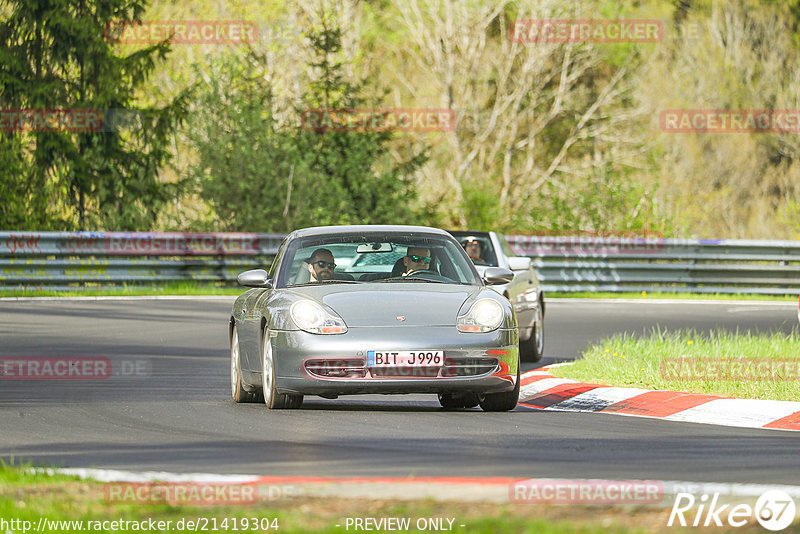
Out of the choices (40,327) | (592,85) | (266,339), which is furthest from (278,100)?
(266,339)

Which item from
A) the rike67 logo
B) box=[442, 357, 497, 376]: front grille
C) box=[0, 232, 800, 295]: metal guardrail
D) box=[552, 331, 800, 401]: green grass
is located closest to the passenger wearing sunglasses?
box=[442, 357, 497, 376]: front grille

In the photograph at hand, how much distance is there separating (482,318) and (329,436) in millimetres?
2014

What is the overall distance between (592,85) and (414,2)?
775 cm

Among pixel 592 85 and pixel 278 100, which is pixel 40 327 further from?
pixel 592 85

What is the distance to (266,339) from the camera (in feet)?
38.2

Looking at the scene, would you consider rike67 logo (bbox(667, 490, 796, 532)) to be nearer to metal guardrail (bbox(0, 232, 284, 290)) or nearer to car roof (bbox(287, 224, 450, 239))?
car roof (bbox(287, 224, 450, 239))

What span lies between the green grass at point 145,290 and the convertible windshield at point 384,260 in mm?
15973

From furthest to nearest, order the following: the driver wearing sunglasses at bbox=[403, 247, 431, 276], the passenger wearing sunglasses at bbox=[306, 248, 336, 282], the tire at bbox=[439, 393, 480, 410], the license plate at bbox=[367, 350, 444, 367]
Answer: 1. the driver wearing sunglasses at bbox=[403, 247, 431, 276]
2. the passenger wearing sunglasses at bbox=[306, 248, 336, 282]
3. the tire at bbox=[439, 393, 480, 410]
4. the license plate at bbox=[367, 350, 444, 367]

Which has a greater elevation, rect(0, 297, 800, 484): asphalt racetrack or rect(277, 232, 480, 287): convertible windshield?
rect(277, 232, 480, 287): convertible windshield

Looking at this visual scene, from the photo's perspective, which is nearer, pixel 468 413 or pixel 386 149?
pixel 468 413

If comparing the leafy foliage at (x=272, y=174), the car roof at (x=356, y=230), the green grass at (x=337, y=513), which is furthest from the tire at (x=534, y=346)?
the leafy foliage at (x=272, y=174)

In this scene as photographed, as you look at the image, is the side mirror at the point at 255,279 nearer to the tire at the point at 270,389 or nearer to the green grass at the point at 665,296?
the tire at the point at 270,389

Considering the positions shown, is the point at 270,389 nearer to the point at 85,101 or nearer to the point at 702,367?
the point at 702,367

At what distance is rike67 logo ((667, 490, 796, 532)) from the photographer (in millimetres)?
6387
